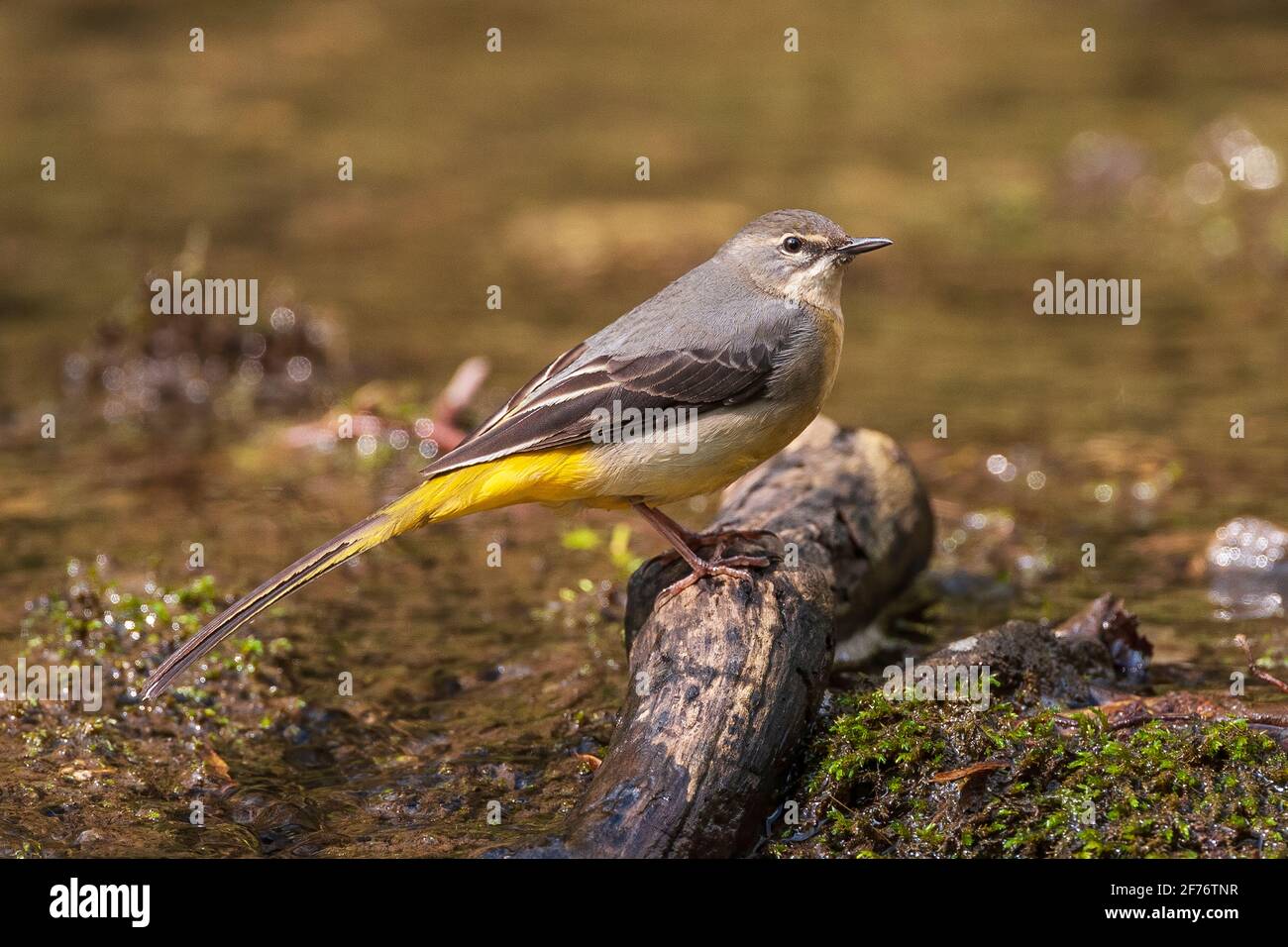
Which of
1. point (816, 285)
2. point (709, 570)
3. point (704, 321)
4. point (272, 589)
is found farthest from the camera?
point (816, 285)

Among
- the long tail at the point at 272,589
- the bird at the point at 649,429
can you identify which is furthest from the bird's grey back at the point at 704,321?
the long tail at the point at 272,589

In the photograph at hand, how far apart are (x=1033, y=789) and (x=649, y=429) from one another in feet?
6.85

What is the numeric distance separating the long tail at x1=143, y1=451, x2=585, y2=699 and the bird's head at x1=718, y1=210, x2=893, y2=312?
130 centimetres

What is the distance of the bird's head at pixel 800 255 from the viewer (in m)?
6.57

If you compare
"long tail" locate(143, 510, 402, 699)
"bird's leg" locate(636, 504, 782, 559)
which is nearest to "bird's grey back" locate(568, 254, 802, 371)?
"bird's leg" locate(636, 504, 782, 559)

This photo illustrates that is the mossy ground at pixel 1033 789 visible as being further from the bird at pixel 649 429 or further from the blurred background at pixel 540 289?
the blurred background at pixel 540 289

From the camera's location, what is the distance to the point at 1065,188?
1602 cm

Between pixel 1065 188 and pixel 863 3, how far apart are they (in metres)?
8.13

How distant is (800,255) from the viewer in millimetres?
6625

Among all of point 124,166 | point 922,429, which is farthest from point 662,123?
point 922,429

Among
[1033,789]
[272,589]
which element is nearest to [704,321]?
[272,589]

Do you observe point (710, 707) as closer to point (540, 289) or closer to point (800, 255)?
point (800, 255)

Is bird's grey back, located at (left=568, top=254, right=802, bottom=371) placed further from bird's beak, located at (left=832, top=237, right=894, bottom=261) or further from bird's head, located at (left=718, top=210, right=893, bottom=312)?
bird's beak, located at (left=832, top=237, right=894, bottom=261)

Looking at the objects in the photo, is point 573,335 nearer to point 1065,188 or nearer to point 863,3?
point 1065,188
